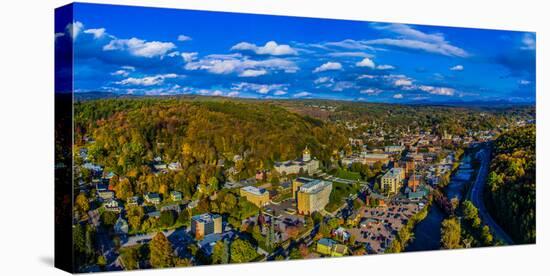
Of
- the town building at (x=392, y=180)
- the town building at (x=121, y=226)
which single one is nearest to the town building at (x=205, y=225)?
the town building at (x=121, y=226)

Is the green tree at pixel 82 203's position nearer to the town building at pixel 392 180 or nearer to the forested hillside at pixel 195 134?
the forested hillside at pixel 195 134

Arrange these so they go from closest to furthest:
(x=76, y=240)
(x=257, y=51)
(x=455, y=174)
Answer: (x=76, y=240), (x=257, y=51), (x=455, y=174)

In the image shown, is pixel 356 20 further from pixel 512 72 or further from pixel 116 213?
pixel 116 213

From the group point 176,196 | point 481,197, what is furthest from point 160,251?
point 481,197

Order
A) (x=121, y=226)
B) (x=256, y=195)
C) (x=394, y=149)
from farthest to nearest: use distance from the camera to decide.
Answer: (x=394, y=149) < (x=256, y=195) < (x=121, y=226)

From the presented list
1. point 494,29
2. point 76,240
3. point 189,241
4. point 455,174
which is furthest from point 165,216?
point 494,29

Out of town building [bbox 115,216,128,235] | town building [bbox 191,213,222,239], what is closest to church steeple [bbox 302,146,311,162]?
town building [bbox 191,213,222,239]

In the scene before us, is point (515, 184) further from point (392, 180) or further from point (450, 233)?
point (392, 180)
